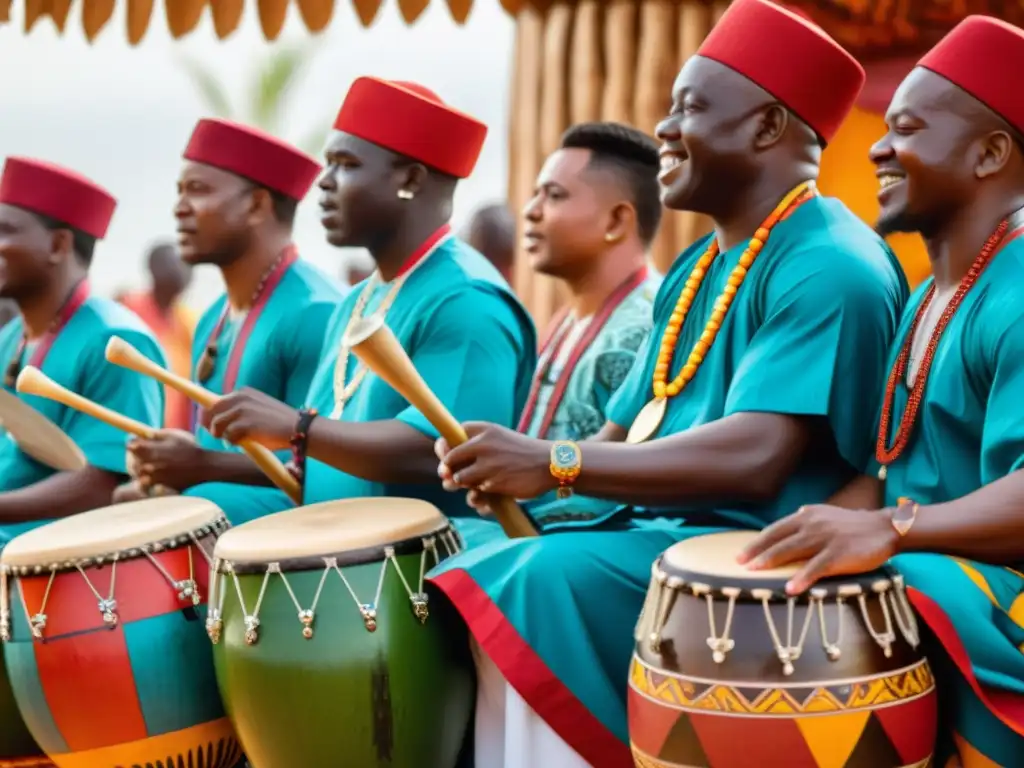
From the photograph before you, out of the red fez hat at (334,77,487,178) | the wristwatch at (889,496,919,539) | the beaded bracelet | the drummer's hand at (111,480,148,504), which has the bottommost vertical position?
the drummer's hand at (111,480,148,504)

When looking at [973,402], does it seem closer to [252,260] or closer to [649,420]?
[649,420]

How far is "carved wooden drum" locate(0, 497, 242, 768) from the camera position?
143 inches

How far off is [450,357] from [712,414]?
35.1 inches

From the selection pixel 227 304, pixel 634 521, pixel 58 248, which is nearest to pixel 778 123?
pixel 634 521

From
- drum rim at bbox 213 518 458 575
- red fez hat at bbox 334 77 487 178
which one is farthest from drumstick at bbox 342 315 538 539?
red fez hat at bbox 334 77 487 178

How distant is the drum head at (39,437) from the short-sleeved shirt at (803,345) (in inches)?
79.3

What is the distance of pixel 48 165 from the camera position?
5.32 metres

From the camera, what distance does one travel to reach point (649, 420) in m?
3.30

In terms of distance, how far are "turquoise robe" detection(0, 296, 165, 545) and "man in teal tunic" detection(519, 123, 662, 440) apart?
49.6 inches

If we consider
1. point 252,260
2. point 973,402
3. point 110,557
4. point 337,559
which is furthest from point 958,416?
point 252,260

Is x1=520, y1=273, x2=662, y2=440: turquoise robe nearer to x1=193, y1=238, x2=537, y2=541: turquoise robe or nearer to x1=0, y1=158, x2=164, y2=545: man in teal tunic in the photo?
x1=193, y1=238, x2=537, y2=541: turquoise robe

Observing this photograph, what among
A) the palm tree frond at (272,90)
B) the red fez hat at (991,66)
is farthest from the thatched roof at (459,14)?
the palm tree frond at (272,90)

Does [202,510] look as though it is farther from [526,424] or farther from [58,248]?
[58,248]

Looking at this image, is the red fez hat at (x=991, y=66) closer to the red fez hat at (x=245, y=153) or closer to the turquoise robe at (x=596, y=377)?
the turquoise robe at (x=596, y=377)
